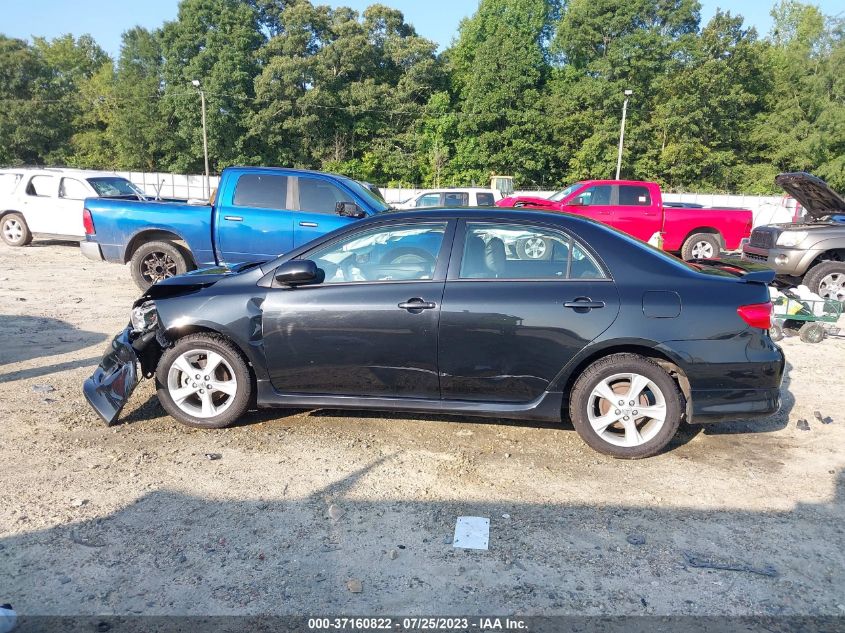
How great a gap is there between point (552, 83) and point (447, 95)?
336 inches

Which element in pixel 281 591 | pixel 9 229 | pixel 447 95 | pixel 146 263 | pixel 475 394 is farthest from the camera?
pixel 447 95

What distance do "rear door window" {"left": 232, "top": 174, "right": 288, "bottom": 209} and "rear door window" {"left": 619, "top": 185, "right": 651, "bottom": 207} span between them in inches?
358

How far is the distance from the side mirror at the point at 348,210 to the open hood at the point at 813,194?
6797 millimetres

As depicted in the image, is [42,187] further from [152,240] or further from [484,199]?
[484,199]

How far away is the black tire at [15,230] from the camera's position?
1448 centimetres

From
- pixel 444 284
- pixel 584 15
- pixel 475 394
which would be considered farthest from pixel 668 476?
pixel 584 15

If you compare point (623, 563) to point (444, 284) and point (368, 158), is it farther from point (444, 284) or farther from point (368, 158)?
point (368, 158)

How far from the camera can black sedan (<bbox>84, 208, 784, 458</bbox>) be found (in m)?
4.05

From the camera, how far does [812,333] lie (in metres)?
7.70

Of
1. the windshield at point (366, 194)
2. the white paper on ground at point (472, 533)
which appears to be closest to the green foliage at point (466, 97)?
the windshield at point (366, 194)

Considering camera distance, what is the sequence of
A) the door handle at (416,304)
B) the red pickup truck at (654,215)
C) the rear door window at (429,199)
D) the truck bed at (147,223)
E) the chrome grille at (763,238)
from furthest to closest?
1. the rear door window at (429,199)
2. the red pickup truck at (654,215)
3. the chrome grille at (763,238)
4. the truck bed at (147,223)
5. the door handle at (416,304)

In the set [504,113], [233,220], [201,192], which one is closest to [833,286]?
[233,220]

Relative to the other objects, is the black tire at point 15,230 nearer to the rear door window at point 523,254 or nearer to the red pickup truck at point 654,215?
the red pickup truck at point 654,215

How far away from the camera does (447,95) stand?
49.9m
